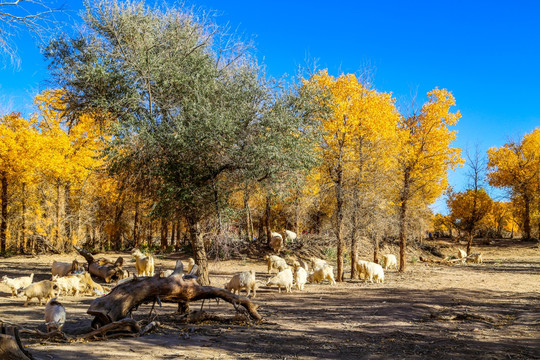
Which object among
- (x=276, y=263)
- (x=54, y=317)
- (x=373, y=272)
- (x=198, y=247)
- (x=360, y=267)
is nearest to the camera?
(x=54, y=317)

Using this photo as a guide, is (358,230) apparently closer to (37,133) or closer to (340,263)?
(340,263)

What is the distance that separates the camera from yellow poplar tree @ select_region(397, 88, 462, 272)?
70.6 ft

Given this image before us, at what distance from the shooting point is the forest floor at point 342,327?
23.9ft

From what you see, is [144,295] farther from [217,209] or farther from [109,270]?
[109,270]

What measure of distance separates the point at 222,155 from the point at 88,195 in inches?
869

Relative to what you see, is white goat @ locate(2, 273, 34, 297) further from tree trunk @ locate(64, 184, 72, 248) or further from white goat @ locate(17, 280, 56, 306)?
tree trunk @ locate(64, 184, 72, 248)

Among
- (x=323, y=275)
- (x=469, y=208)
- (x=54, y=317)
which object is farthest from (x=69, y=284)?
(x=469, y=208)

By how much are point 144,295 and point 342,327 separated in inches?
179

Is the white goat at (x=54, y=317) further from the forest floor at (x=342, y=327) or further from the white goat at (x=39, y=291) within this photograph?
the white goat at (x=39, y=291)

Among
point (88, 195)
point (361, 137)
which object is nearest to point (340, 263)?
point (361, 137)

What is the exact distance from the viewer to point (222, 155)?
42.9ft

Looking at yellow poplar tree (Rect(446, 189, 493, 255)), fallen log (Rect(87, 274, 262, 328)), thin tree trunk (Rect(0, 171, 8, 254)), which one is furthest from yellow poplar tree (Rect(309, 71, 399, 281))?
thin tree trunk (Rect(0, 171, 8, 254))

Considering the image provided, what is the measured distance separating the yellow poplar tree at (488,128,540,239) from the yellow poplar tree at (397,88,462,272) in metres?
23.9

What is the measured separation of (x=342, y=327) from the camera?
9.62 meters
